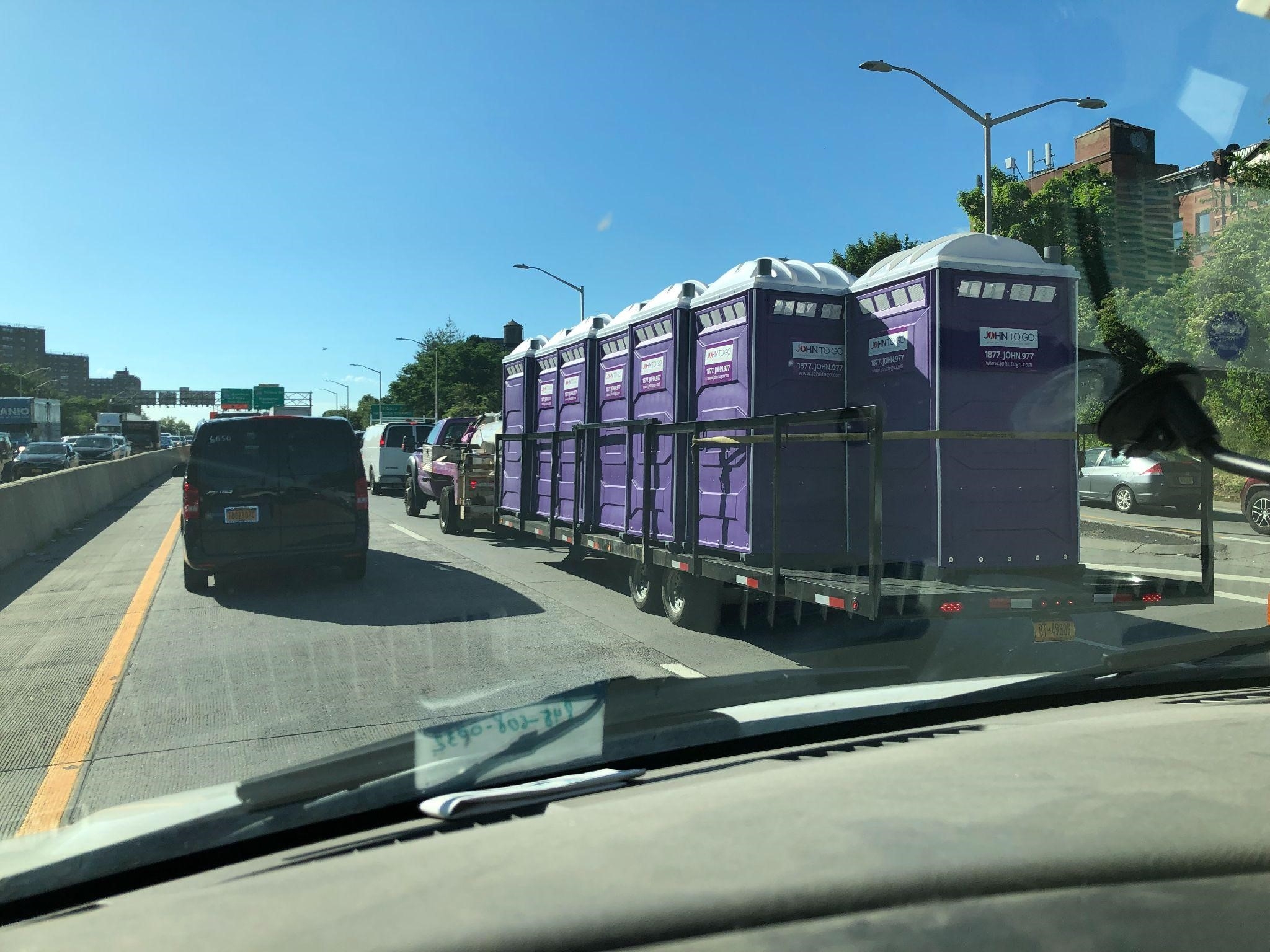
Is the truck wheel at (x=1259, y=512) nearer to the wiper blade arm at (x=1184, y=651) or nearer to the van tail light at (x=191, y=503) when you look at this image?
the wiper blade arm at (x=1184, y=651)

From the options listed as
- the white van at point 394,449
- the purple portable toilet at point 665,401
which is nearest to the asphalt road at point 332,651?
the purple portable toilet at point 665,401


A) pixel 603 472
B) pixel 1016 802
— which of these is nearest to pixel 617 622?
pixel 603 472

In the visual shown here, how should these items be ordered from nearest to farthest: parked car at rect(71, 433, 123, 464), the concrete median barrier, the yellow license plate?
the yellow license plate < the concrete median barrier < parked car at rect(71, 433, 123, 464)

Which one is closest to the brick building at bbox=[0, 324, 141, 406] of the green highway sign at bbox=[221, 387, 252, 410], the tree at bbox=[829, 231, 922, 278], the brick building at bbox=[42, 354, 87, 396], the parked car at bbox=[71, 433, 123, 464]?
the brick building at bbox=[42, 354, 87, 396]

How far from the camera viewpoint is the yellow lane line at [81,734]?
14.0 ft

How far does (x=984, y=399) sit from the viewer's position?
7141mm

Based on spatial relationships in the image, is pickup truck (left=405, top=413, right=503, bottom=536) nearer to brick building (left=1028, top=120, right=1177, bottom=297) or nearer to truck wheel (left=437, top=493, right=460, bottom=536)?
truck wheel (left=437, top=493, right=460, bottom=536)

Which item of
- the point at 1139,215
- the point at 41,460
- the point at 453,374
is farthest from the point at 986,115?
the point at 453,374

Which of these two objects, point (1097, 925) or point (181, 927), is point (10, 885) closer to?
point (181, 927)

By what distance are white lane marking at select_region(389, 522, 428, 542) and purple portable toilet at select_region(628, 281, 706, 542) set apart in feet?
23.9

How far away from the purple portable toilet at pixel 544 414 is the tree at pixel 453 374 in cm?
5772

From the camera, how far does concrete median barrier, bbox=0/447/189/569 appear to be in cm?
1381

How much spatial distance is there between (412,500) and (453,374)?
6129 centimetres

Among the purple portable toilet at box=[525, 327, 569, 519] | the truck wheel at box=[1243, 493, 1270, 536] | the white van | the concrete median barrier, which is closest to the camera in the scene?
the purple portable toilet at box=[525, 327, 569, 519]
